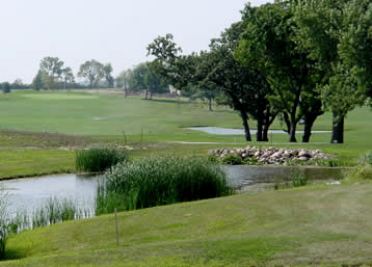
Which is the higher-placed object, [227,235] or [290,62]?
[290,62]

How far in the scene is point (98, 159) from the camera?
34.5 m

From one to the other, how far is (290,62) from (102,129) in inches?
1156

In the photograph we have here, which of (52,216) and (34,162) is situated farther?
(34,162)

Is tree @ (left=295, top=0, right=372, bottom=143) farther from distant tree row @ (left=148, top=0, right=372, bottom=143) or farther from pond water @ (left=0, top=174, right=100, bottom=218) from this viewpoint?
pond water @ (left=0, top=174, right=100, bottom=218)

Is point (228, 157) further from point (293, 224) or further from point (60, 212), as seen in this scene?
point (293, 224)

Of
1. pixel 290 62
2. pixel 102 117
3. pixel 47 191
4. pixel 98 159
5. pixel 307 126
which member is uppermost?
pixel 290 62

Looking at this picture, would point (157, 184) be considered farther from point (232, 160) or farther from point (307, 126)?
point (307, 126)

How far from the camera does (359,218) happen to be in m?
15.9

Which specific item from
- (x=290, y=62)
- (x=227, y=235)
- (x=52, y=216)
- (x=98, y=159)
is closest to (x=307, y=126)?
(x=290, y=62)

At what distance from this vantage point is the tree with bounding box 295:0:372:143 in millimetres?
39188

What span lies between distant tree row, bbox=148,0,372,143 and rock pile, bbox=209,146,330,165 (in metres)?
4.57

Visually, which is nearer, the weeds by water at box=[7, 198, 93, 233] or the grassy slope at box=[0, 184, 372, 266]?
the grassy slope at box=[0, 184, 372, 266]

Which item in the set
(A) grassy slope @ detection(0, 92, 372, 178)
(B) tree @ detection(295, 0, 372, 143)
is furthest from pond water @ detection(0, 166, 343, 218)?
(B) tree @ detection(295, 0, 372, 143)

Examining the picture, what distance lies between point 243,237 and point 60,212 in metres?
7.76
